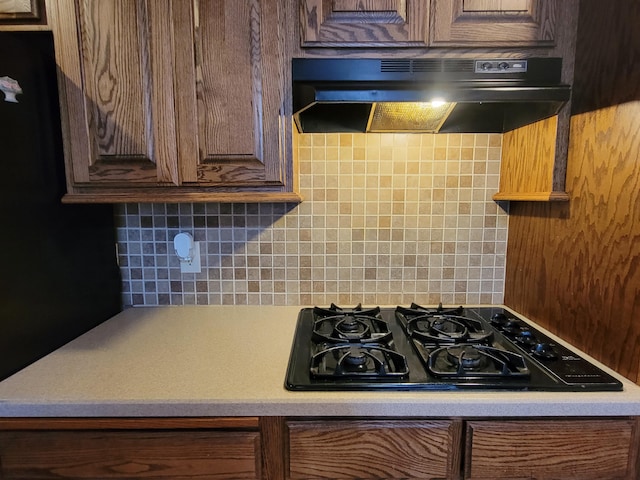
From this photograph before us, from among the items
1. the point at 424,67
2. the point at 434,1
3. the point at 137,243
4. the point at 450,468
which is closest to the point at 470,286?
the point at 450,468

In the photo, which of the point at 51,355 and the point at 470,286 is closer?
the point at 51,355

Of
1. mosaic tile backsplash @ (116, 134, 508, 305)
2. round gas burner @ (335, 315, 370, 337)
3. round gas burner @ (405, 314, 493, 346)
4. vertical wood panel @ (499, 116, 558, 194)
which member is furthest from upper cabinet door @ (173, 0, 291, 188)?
vertical wood panel @ (499, 116, 558, 194)

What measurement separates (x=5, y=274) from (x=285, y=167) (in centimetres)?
76

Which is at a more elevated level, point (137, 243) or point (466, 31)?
point (466, 31)

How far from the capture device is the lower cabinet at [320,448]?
0.78 meters

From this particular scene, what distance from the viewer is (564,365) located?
0.88 metres

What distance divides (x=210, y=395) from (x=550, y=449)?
79cm

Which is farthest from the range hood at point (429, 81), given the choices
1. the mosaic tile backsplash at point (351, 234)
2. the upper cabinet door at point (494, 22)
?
the mosaic tile backsplash at point (351, 234)

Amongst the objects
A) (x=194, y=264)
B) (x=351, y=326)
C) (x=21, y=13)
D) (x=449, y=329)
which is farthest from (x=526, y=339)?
(x=21, y=13)

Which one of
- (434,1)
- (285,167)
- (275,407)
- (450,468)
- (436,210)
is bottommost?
(450,468)

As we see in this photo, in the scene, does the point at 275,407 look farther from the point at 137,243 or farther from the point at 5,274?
the point at 137,243

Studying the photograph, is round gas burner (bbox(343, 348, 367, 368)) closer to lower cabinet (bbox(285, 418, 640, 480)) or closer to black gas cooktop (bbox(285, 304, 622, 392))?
black gas cooktop (bbox(285, 304, 622, 392))

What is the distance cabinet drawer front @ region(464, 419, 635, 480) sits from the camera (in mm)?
783

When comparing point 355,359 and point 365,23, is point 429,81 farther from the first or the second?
point 355,359
